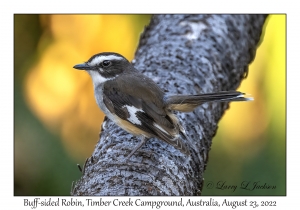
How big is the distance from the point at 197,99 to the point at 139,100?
1.56ft

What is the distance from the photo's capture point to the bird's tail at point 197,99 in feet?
11.1

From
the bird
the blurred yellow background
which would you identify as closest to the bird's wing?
the bird

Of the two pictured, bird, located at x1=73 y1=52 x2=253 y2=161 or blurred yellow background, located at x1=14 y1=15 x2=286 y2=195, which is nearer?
bird, located at x1=73 y1=52 x2=253 y2=161

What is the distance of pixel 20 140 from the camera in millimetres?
4574

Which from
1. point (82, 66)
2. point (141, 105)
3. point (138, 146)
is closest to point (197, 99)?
point (141, 105)

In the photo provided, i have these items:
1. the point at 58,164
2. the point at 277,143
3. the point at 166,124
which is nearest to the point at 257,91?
the point at 277,143

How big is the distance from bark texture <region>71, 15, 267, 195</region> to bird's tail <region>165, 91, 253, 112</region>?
9.3 inches

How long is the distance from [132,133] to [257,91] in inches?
74.7

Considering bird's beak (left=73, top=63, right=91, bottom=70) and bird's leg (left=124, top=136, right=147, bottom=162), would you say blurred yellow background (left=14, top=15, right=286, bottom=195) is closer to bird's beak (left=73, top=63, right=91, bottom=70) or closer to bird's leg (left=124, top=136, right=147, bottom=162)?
bird's beak (left=73, top=63, right=91, bottom=70)

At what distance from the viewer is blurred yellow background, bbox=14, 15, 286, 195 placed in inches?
178

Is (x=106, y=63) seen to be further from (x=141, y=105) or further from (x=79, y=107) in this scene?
(x=79, y=107)

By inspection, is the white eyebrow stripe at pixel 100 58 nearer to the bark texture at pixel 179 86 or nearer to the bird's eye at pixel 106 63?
the bird's eye at pixel 106 63

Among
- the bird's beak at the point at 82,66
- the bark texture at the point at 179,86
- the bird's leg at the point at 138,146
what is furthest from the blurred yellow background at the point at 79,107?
the bird's leg at the point at 138,146
